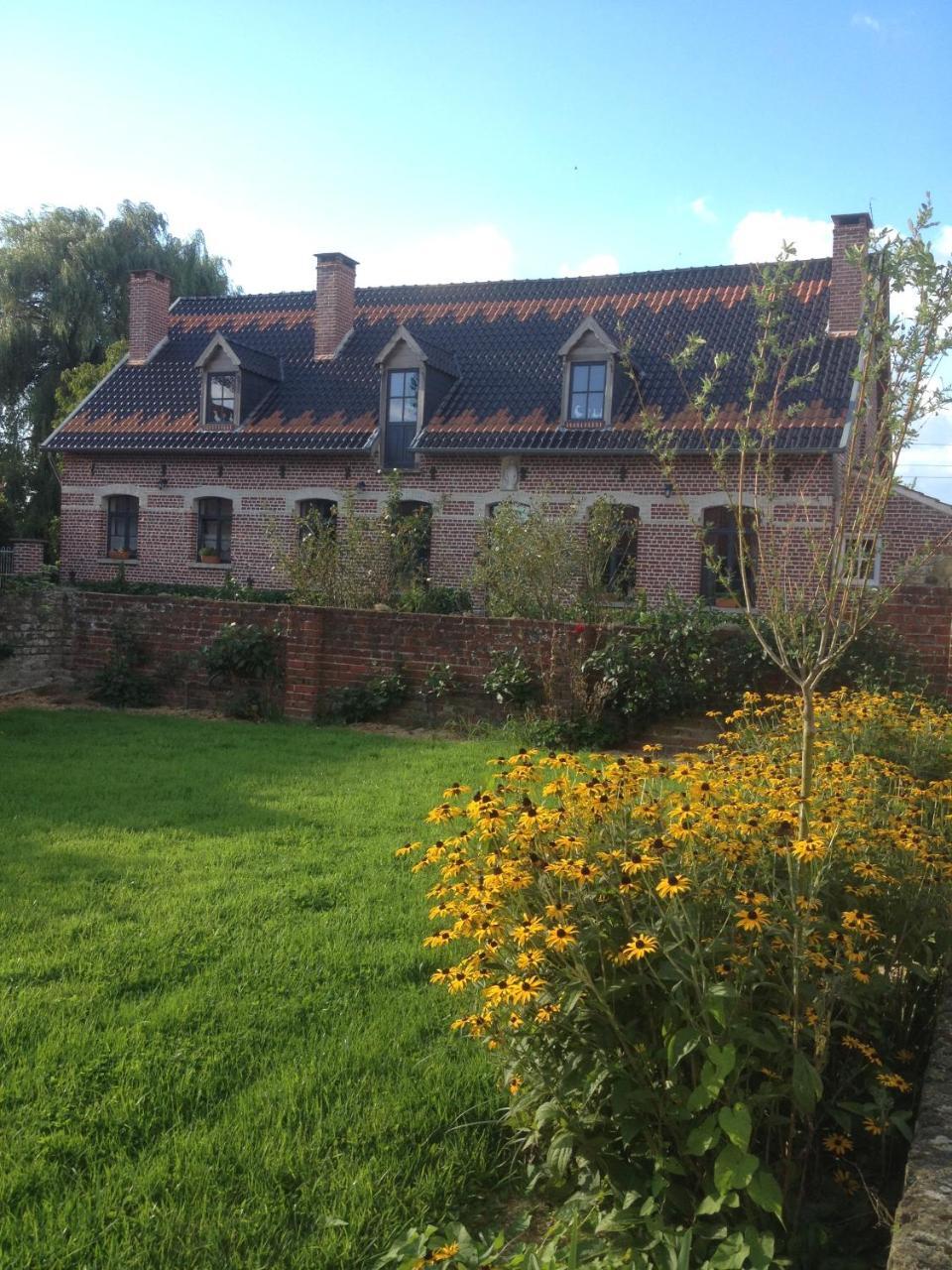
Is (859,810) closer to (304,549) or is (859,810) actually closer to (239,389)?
(304,549)

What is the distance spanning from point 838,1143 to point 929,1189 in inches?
25.9

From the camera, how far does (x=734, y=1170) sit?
251 centimetres

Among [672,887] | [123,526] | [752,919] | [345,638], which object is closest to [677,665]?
[345,638]

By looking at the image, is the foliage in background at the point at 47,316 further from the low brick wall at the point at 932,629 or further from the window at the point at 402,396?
the low brick wall at the point at 932,629

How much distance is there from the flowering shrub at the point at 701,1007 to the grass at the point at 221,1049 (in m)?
0.38

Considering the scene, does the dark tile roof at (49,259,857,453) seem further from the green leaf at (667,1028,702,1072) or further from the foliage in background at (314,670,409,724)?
the green leaf at (667,1028,702,1072)

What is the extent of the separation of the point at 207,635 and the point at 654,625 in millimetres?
5385

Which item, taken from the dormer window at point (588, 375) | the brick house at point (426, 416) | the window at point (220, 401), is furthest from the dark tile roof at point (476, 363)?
the window at point (220, 401)

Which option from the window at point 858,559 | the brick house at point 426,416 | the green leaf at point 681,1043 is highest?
the brick house at point 426,416

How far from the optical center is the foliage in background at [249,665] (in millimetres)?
12266

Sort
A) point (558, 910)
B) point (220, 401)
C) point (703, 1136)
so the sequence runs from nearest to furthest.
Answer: point (703, 1136) → point (558, 910) → point (220, 401)

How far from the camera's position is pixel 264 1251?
2.75 meters

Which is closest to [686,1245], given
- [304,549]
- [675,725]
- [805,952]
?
[805,952]

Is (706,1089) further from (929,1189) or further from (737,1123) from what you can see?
(929,1189)
